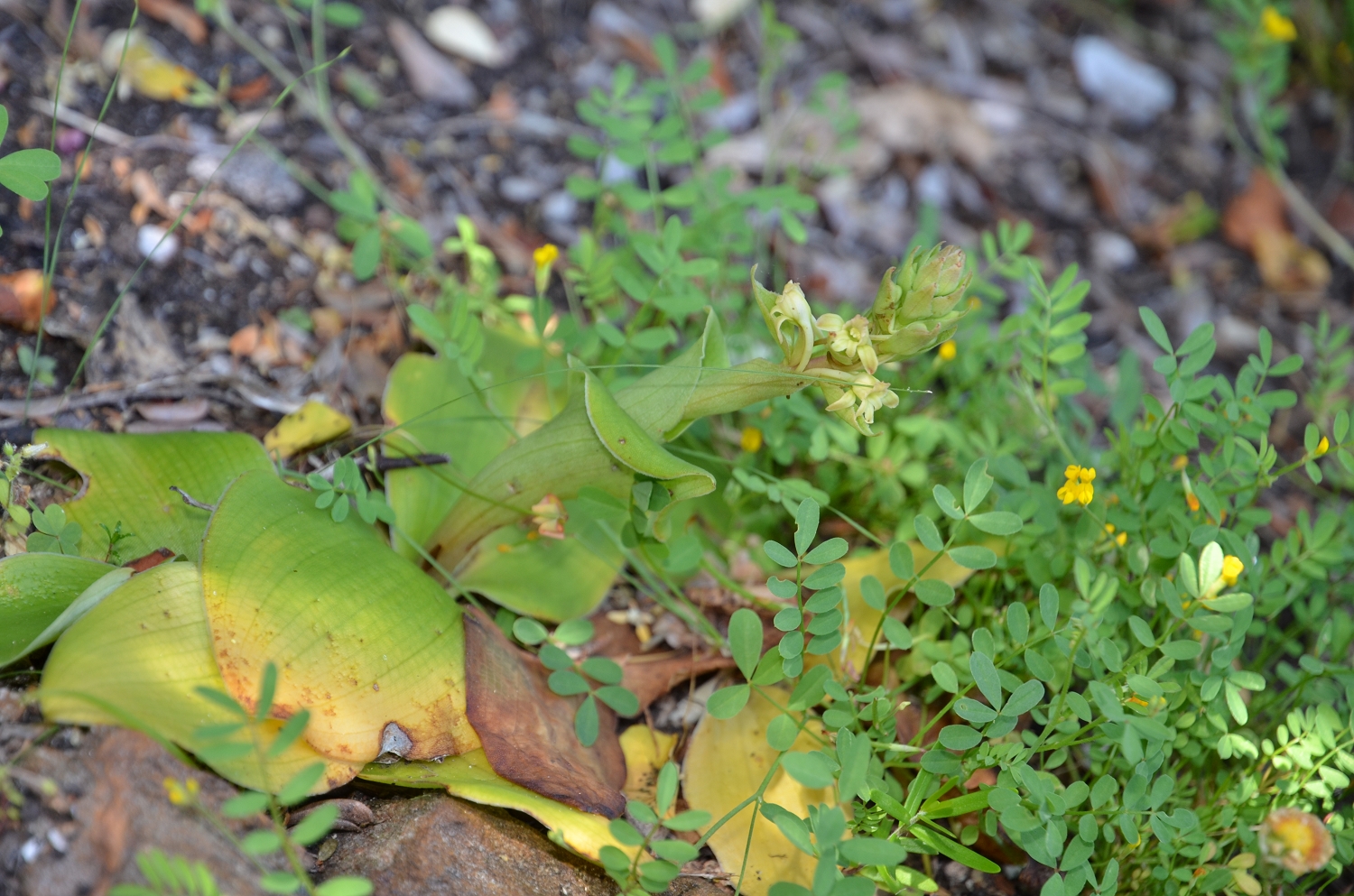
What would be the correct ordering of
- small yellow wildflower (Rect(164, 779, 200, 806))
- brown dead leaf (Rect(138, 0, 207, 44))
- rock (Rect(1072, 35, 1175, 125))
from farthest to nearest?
rock (Rect(1072, 35, 1175, 125)), brown dead leaf (Rect(138, 0, 207, 44)), small yellow wildflower (Rect(164, 779, 200, 806))

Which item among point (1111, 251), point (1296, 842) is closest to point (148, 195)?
point (1296, 842)

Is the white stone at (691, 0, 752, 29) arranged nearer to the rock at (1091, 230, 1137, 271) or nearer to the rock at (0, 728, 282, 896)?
the rock at (1091, 230, 1137, 271)

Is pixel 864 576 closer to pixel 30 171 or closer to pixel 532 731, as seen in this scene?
pixel 532 731

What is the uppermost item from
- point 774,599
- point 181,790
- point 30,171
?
point 30,171

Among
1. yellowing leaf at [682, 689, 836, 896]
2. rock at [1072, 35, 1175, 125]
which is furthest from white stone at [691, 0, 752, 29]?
yellowing leaf at [682, 689, 836, 896]

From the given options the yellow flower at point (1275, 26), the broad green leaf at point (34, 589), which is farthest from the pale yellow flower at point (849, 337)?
the yellow flower at point (1275, 26)

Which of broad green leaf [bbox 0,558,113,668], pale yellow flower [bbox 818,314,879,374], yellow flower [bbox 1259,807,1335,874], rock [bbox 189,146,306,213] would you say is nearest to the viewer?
yellow flower [bbox 1259,807,1335,874]

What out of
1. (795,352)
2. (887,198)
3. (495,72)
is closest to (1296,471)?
(887,198)
